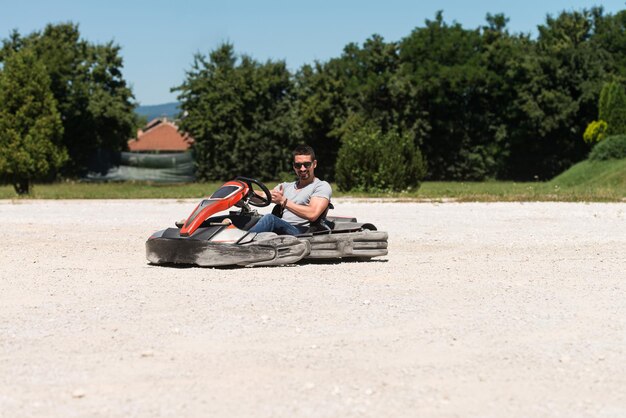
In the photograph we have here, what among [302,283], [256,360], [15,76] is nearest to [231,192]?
[302,283]

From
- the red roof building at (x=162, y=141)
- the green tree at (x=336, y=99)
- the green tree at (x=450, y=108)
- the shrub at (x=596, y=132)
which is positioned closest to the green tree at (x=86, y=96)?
the green tree at (x=336, y=99)

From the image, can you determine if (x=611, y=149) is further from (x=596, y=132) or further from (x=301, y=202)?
(x=301, y=202)

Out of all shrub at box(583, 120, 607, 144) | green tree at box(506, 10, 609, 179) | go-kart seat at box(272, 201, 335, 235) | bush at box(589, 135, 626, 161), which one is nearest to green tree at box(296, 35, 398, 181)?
green tree at box(506, 10, 609, 179)

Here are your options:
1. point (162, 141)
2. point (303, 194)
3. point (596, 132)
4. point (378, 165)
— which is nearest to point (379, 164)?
point (378, 165)

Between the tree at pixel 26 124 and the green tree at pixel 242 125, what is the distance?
2364 cm

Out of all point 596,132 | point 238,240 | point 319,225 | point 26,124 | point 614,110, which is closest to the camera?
point 238,240

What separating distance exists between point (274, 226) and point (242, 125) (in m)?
47.8

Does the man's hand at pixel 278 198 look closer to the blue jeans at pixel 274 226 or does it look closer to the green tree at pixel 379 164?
the blue jeans at pixel 274 226

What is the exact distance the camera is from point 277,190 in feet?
36.9

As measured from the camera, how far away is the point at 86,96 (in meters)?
56.8

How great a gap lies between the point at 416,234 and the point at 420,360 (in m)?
9.48

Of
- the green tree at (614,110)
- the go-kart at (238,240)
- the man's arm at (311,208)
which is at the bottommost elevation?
the go-kart at (238,240)

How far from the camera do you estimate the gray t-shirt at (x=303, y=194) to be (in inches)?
435

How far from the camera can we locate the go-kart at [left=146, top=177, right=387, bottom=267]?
10594 millimetres
